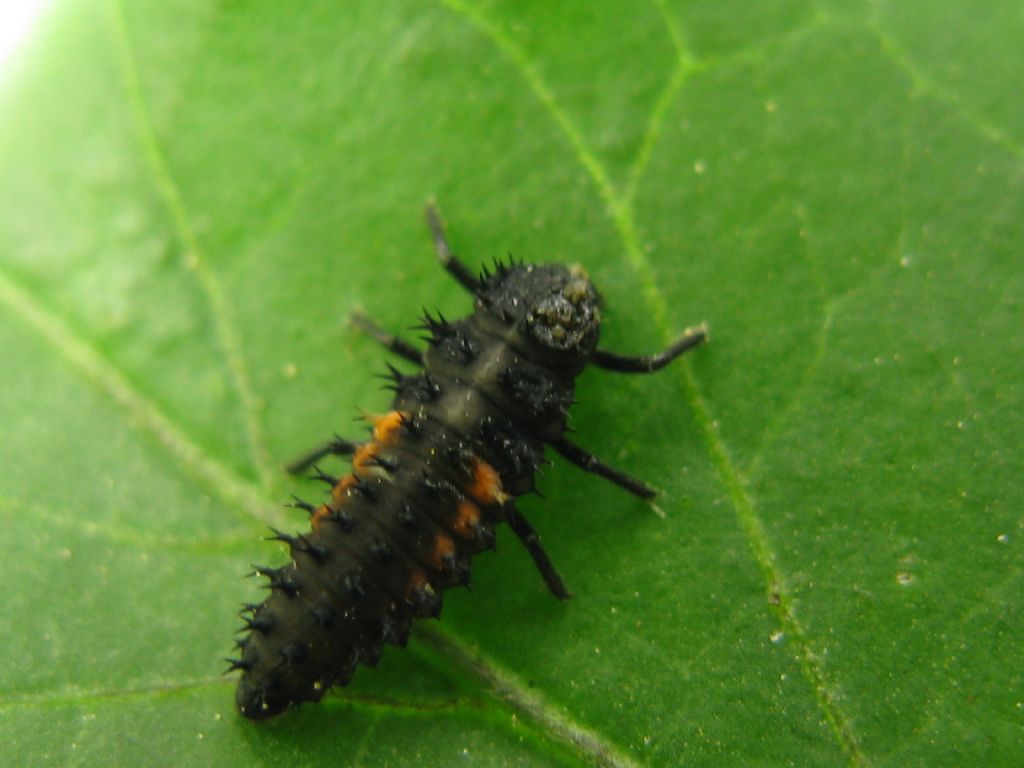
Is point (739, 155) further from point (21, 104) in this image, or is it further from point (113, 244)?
point (21, 104)

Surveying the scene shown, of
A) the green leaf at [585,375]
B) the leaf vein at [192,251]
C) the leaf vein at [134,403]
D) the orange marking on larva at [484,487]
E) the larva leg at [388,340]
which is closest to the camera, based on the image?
the green leaf at [585,375]

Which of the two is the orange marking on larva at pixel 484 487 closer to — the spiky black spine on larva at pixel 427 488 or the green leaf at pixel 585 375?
the spiky black spine on larva at pixel 427 488

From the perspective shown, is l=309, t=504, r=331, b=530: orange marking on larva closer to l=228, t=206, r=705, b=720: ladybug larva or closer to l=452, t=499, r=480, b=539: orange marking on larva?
l=228, t=206, r=705, b=720: ladybug larva

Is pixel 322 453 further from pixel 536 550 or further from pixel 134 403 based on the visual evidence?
pixel 536 550

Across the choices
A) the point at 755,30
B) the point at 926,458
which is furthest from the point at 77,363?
the point at 926,458

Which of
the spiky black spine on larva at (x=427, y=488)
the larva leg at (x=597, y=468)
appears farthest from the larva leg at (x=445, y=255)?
the larva leg at (x=597, y=468)
